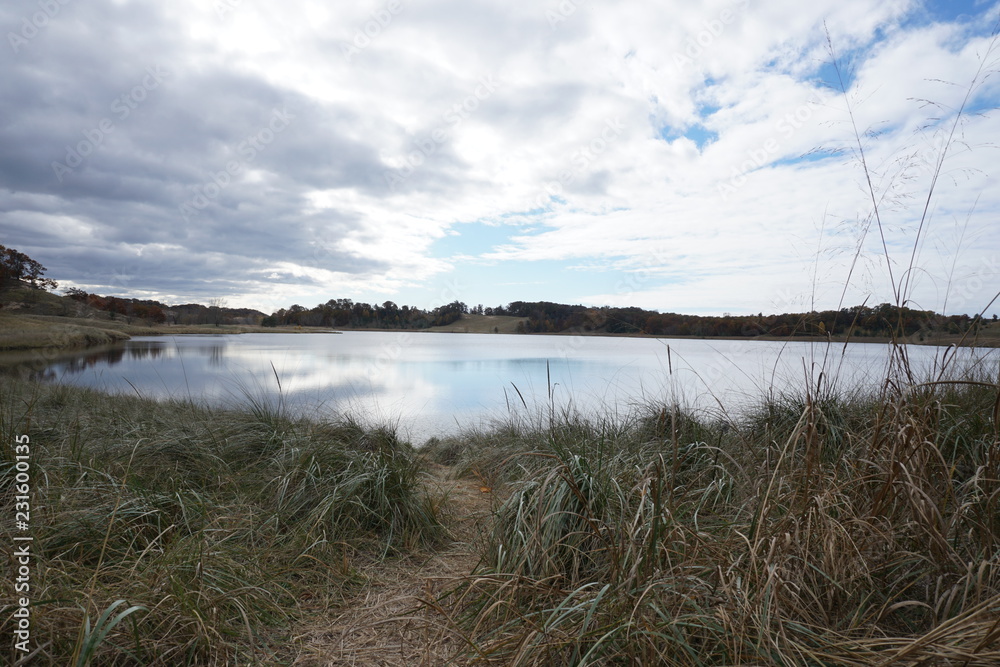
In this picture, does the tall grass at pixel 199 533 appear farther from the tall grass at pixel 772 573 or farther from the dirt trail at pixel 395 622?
the tall grass at pixel 772 573

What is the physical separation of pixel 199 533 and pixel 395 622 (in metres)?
1.12

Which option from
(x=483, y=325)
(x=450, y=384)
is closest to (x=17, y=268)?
(x=450, y=384)

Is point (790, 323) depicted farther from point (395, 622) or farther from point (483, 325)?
point (483, 325)

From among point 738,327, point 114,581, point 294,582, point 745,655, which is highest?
point 738,327

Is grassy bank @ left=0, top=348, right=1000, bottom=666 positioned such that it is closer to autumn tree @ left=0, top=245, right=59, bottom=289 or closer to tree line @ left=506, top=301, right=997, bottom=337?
tree line @ left=506, top=301, right=997, bottom=337

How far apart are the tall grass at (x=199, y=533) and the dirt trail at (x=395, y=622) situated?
0.44ft

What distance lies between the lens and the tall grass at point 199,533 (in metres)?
1.84

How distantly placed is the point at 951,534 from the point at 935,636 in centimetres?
95

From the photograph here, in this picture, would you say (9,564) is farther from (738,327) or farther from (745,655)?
(738,327)

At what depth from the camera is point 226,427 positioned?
4.78 m

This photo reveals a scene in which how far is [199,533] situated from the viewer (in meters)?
2.40

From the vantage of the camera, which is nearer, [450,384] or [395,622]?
[395,622]

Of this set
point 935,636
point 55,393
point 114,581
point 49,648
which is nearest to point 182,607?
point 49,648

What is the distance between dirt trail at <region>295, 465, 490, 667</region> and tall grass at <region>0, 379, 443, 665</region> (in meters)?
0.14
